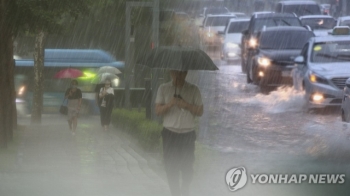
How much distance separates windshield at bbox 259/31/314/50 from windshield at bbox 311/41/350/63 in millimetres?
4393

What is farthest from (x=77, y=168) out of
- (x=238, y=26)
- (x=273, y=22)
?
(x=238, y=26)

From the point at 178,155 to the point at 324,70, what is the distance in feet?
41.5

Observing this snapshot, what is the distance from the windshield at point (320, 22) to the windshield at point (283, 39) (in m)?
12.1

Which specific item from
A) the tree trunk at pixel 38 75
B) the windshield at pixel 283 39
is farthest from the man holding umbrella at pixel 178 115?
the tree trunk at pixel 38 75

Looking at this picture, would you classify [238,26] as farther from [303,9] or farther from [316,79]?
[316,79]

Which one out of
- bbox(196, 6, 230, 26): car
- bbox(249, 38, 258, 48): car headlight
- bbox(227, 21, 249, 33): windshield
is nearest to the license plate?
bbox(249, 38, 258, 48): car headlight

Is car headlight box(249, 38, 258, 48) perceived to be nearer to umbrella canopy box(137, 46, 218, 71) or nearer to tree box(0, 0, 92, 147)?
tree box(0, 0, 92, 147)

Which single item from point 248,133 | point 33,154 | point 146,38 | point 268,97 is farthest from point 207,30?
point 33,154

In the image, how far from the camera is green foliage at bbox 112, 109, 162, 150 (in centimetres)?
1517

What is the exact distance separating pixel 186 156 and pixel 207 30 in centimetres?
3410

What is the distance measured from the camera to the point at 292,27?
94.7 feet

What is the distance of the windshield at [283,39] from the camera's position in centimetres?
2750

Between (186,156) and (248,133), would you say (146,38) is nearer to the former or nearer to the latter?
(248,133)

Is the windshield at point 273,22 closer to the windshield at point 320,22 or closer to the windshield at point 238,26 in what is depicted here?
the windshield at point 238,26
